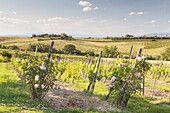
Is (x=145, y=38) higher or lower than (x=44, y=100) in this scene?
higher

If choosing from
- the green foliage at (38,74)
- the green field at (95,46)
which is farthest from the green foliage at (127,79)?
the green field at (95,46)

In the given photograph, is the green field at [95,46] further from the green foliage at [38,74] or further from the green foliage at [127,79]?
the green foliage at [38,74]

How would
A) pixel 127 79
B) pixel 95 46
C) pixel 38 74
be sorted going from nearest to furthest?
1. pixel 38 74
2. pixel 127 79
3. pixel 95 46

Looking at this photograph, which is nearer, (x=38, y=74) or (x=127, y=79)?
(x=38, y=74)

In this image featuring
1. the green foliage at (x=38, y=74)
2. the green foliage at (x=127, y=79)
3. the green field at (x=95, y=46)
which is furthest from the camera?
the green field at (x=95, y=46)

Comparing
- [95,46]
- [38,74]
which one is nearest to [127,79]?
[38,74]

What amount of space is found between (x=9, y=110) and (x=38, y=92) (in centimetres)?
188

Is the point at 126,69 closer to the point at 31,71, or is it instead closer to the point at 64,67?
the point at 31,71

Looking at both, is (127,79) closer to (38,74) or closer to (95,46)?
(38,74)

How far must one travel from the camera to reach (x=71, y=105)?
7008 mm

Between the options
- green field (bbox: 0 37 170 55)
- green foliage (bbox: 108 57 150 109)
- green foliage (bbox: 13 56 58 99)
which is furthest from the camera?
green field (bbox: 0 37 170 55)

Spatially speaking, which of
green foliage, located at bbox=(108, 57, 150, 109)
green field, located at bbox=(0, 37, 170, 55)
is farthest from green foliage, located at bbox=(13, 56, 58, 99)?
green field, located at bbox=(0, 37, 170, 55)

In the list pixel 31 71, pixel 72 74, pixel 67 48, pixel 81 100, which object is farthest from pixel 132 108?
pixel 67 48

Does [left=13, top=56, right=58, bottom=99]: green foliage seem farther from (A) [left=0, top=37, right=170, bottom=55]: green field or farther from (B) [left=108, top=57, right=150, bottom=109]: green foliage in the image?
(A) [left=0, top=37, right=170, bottom=55]: green field
